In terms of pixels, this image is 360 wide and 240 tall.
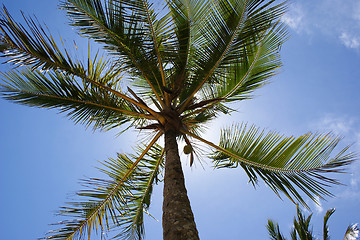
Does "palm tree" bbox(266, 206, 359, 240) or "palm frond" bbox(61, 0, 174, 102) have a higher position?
"palm frond" bbox(61, 0, 174, 102)

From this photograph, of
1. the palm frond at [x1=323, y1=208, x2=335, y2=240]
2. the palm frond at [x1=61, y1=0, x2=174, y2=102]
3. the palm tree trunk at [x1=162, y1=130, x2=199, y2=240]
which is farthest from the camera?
the palm frond at [x1=323, y1=208, x2=335, y2=240]

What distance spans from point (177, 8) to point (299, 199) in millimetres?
3673

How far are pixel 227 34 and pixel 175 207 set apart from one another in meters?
2.95

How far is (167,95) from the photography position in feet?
16.5

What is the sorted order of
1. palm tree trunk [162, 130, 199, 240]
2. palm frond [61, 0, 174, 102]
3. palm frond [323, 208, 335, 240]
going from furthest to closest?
palm frond [323, 208, 335, 240]
palm frond [61, 0, 174, 102]
palm tree trunk [162, 130, 199, 240]

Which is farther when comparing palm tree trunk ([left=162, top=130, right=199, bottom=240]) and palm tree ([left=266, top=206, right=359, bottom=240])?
palm tree ([left=266, top=206, right=359, bottom=240])

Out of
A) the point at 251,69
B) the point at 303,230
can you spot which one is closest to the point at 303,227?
the point at 303,230

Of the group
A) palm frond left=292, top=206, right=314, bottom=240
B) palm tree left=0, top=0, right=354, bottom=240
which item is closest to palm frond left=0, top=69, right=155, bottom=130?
palm tree left=0, top=0, right=354, bottom=240

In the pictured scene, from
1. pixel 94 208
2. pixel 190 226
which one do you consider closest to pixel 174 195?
pixel 190 226

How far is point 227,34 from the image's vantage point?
4496 millimetres

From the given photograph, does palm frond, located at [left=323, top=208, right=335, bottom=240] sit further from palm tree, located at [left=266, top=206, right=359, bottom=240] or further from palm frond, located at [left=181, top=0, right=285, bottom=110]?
palm frond, located at [left=181, top=0, right=285, bottom=110]

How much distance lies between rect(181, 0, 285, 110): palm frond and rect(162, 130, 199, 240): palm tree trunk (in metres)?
1.49

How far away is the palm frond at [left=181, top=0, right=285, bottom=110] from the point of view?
14.2 ft

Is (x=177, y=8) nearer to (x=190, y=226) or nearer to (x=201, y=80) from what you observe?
(x=201, y=80)
